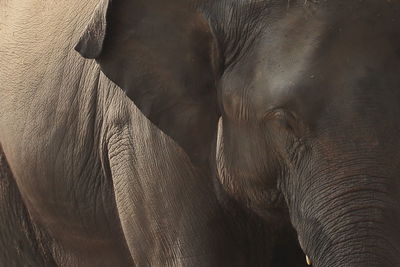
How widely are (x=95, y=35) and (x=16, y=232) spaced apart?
1.76 m

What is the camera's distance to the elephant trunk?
17.1 ft

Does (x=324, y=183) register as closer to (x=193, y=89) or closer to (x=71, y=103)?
(x=193, y=89)

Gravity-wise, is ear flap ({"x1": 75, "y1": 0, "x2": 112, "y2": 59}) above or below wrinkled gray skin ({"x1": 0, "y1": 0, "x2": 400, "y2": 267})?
above

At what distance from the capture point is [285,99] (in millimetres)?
5344

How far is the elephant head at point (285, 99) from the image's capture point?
17.2ft

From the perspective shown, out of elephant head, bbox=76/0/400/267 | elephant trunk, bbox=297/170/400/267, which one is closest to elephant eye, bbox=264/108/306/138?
elephant head, bbox=76/0/400/267

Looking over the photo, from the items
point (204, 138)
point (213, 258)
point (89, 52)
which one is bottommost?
point (213, 258)

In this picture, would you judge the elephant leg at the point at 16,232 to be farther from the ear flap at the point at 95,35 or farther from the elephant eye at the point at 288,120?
the elephant eye at the point at 288,120

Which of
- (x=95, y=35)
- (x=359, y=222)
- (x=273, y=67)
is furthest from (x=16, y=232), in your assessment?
(x=359, y=222)

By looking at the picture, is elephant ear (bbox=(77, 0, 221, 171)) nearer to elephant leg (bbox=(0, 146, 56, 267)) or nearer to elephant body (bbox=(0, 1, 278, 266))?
elephant body (bbox=(0, 1, 278, 266))

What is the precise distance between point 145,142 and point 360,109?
1051 mm

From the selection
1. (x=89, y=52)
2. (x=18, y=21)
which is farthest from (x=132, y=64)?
(x=18, y=21)

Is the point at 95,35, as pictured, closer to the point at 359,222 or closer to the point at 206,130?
the point at 206,130

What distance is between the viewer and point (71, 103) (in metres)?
6.67
